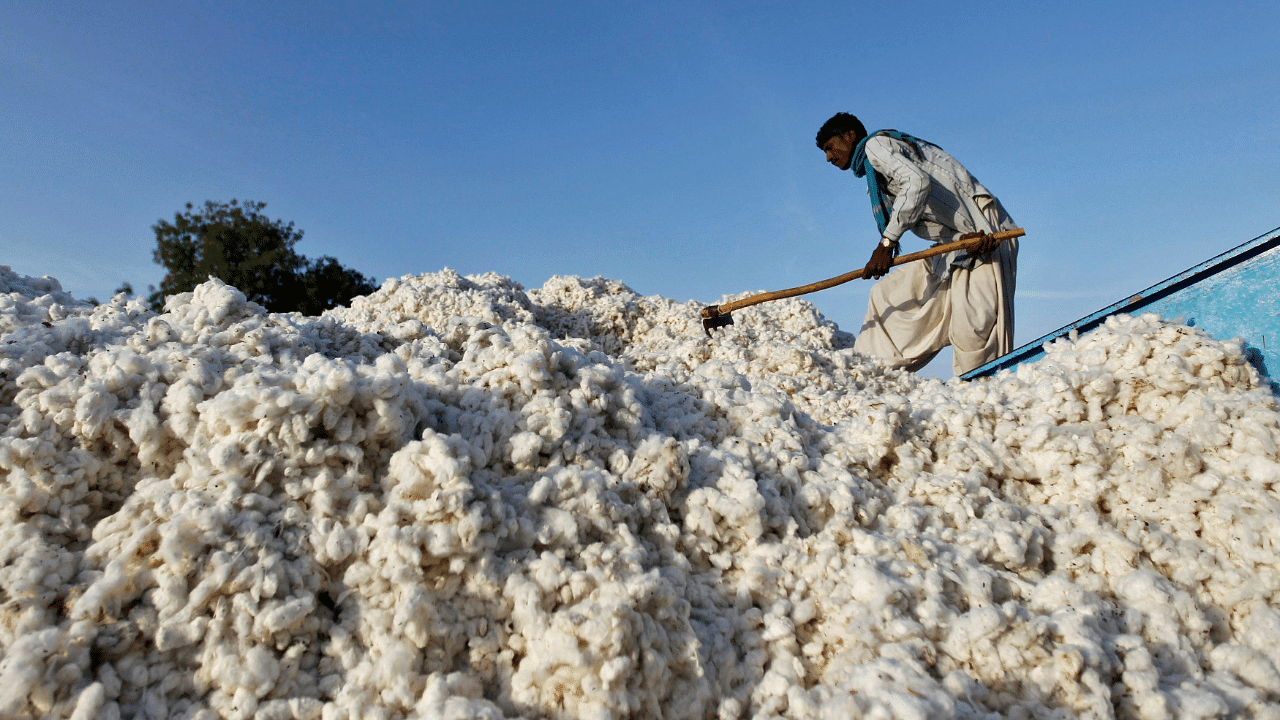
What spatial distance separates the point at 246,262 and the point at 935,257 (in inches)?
495

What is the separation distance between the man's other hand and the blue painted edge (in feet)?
3.69

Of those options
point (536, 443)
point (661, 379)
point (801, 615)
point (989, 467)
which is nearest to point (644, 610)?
point (801, 615)

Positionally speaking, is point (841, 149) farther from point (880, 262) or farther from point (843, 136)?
point (880, 262)

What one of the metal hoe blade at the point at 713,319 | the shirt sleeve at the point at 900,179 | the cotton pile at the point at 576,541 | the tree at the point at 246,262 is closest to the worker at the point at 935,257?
the shirt sleeve at the point at 900,179

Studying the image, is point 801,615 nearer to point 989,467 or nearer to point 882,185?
point 989,467

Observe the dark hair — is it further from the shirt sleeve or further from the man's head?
the shirt sleeve

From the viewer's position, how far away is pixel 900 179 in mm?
3895

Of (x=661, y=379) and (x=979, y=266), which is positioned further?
(x=979, y=266)

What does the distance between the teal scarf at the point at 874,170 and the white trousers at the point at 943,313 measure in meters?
0.41

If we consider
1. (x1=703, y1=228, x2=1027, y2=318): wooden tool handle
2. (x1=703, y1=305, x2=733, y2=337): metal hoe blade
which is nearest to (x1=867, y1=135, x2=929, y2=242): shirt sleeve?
(x1=703, y1=228, x2=1027, y2=318): wooden tool handle

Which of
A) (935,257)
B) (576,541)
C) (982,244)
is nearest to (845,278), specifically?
Answer: (935,257)

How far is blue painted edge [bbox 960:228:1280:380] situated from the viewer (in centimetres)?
247

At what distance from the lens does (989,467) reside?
1.78 metres

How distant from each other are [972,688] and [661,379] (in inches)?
48.8
